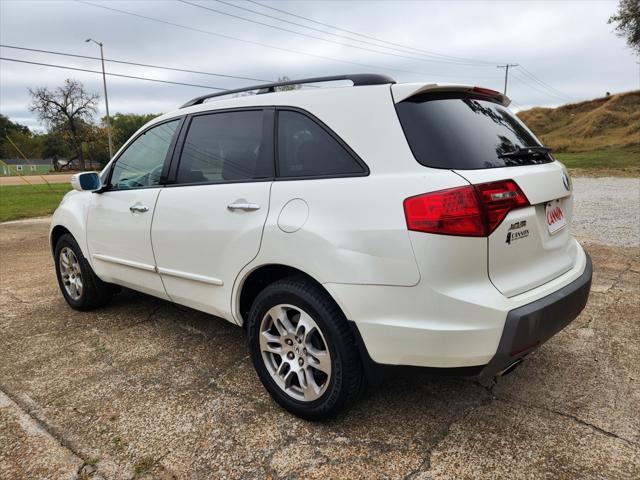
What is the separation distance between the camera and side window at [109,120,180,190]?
3.46 m

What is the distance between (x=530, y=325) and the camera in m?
2.14

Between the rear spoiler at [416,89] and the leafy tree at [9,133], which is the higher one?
the leafy tree at [9,133]

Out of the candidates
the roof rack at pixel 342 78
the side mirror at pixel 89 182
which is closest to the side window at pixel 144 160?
the side mirror at pixel 89 182

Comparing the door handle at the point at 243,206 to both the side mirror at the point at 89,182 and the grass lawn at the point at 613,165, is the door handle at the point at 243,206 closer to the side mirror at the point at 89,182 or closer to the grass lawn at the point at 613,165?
the side mirror at the point at 89,182

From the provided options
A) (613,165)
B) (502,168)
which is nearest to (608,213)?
(502,168)

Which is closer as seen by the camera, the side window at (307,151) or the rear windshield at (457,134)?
the rear windshield at (457,134)

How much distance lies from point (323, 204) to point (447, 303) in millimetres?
753

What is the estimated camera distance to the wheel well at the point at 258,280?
2.63 meters

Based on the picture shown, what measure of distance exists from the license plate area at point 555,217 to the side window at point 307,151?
99cm

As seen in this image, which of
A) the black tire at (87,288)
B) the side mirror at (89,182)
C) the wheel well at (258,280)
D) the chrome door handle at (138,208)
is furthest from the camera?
the black tire at (87,288)

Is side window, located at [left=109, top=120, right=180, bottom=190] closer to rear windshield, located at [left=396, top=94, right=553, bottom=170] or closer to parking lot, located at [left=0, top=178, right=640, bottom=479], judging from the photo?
parking lot, located at [left=0, top=178, right=640, bottom=479]

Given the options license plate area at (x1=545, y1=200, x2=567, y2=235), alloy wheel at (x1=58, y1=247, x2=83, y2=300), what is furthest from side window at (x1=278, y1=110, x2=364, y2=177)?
alloy wheel at (x1=58, y1=247, x2=83, y2=300)

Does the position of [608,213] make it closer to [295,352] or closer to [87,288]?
[295,352]

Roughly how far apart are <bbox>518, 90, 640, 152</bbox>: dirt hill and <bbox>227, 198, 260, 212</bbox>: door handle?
32.8m
